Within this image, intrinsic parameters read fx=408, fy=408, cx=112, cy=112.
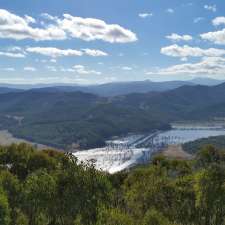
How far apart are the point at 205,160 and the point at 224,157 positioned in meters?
6.60

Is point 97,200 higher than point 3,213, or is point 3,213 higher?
point 3,213

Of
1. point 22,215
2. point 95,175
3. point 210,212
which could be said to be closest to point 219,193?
point 210,212

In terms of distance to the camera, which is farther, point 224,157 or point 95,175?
point 224,157

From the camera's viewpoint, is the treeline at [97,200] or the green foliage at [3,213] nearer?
the green foliage at [3,213]

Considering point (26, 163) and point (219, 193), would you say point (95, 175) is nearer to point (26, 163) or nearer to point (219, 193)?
point (219, 193)

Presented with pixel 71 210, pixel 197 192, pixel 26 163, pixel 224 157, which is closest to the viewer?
pixel 71 210

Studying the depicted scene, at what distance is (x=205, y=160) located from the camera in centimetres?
14300

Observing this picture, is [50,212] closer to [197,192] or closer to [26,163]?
[197,192]

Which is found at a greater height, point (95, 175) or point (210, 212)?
point (95, 175)

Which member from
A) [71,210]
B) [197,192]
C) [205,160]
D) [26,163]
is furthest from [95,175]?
[205,160]

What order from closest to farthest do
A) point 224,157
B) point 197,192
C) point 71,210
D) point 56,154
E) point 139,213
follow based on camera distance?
point 71,210, point 139,213, point 197,192, point 56,154, point 224,157

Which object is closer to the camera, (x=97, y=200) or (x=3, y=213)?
(x=3, y=213)

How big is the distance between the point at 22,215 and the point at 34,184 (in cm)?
543

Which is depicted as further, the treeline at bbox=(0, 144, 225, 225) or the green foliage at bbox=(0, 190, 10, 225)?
the treeline at bbox=(0, 144, 225, 225)
